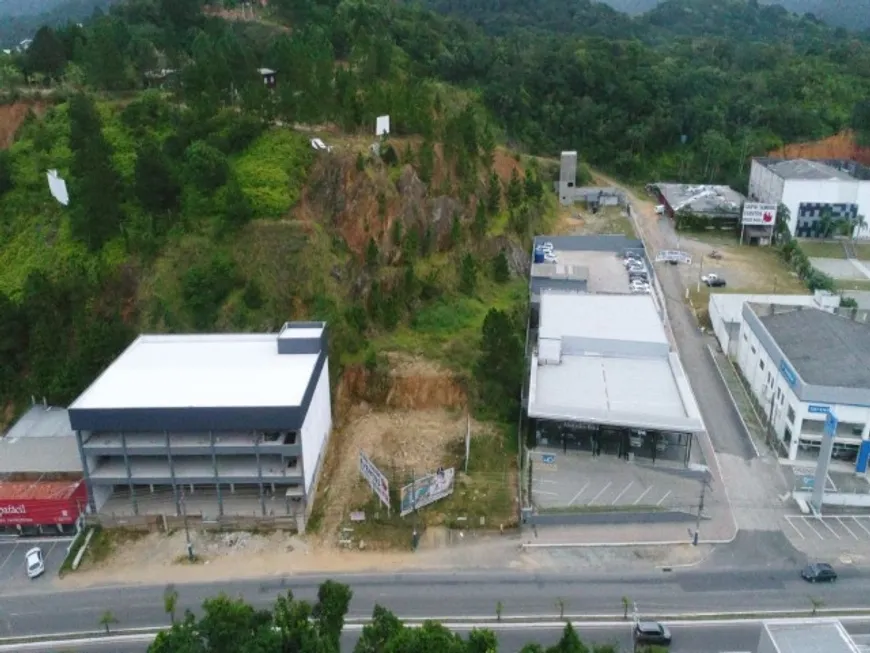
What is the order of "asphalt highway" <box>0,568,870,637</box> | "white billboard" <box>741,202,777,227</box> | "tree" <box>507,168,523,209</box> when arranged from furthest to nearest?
1. "white billboard" <box>741,202,777,227</box>
2. "tree" <box>507,168,523,209</box>
3. "asphalt highway" <box>0,568,870,637</box>

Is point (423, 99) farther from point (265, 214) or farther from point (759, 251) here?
point (759, 251)

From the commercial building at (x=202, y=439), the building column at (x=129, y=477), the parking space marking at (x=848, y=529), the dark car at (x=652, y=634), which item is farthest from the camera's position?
the parking space marking at (x=848, y=529)

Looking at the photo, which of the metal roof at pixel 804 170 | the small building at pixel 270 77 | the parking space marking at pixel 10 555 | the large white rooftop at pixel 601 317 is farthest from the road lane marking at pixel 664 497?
the metal roof at pixel 804 170

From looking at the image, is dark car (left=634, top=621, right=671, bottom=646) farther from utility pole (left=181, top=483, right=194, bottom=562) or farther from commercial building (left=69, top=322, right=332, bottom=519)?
utility pole (left=181, top=483, right=194, bottom=562)

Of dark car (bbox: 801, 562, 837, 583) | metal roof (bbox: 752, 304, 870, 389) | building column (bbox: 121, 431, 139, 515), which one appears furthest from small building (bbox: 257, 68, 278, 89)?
dark car (bbox: 801, 562, 837, 583)

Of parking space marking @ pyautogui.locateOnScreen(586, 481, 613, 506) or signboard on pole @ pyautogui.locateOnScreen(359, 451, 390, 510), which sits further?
parking space marking @ pyautogui.locateOnScreen(586, 481, 613, 506)

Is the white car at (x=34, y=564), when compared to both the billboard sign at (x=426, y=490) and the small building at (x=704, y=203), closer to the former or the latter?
the billboard sign at (x=426, y=490)
